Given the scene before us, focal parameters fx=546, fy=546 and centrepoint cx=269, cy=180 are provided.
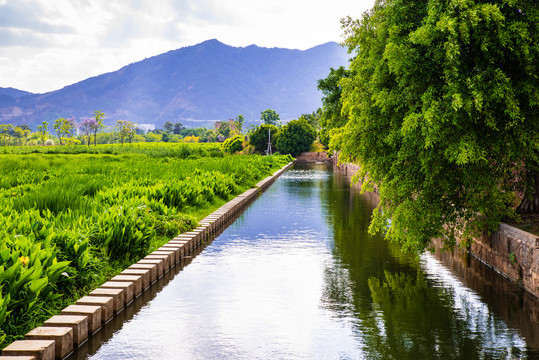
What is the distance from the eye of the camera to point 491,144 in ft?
29.3

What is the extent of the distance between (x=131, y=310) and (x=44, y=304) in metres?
1.26

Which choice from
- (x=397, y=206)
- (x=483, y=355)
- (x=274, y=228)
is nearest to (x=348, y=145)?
(x=397, y=206)

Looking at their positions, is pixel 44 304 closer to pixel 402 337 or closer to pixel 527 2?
pixel 402 337

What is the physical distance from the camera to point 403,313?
23.6 feet

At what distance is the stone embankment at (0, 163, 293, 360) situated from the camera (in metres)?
5.14

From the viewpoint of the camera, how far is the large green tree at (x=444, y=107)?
27.5 ft

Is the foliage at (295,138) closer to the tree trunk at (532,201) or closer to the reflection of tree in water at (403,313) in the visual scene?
the reflection of tree in water at (403,313)

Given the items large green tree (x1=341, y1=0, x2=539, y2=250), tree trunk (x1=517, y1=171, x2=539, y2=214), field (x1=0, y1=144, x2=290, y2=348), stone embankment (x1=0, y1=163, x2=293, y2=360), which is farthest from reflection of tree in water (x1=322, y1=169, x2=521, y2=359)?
field (x1=0, y1=144, x2=290, y2=348)

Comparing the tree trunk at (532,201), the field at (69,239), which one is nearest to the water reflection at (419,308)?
the tree trunk at (532,201)

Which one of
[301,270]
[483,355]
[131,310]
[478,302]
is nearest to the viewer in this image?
[483,355]

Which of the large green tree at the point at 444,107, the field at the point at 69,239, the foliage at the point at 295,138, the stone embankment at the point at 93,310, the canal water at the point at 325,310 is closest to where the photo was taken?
the stone embankment at the point at 93,310

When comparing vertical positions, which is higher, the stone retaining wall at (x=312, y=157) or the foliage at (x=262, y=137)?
the foliage at (x=262, y=137)

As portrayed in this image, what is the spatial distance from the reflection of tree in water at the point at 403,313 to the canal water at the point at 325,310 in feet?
0.05

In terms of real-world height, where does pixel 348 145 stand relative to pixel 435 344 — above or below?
above
